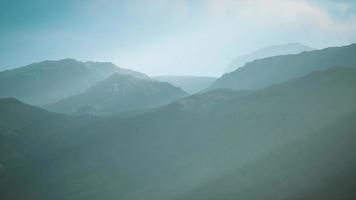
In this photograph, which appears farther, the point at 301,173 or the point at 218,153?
the point at 218,153

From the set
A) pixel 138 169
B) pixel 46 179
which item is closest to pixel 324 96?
pixel 138 169

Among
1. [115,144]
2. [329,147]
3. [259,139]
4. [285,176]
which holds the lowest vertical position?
[285,176]

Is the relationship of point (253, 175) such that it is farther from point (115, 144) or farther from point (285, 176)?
point (115, 144)

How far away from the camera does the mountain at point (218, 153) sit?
11625cm

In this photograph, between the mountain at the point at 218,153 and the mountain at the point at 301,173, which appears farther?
the mountain at the point at 218,153

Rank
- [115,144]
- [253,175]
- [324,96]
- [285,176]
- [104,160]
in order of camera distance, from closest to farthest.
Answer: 1. [285,176]
2. [253,175]
3. [324,96]
4. [104,160]
5. [115,144]

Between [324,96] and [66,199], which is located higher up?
[324,96]

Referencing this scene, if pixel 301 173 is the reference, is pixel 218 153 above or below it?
above

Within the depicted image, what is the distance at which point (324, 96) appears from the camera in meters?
158

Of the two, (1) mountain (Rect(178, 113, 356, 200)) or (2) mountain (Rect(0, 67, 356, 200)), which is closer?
(1) mountain (Rect(178, 113, 356, 200))

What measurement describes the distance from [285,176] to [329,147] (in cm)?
2093

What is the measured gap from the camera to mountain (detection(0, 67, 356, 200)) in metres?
116

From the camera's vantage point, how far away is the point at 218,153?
15138cm

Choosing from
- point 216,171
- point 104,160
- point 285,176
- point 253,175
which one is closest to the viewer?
point 285,176
